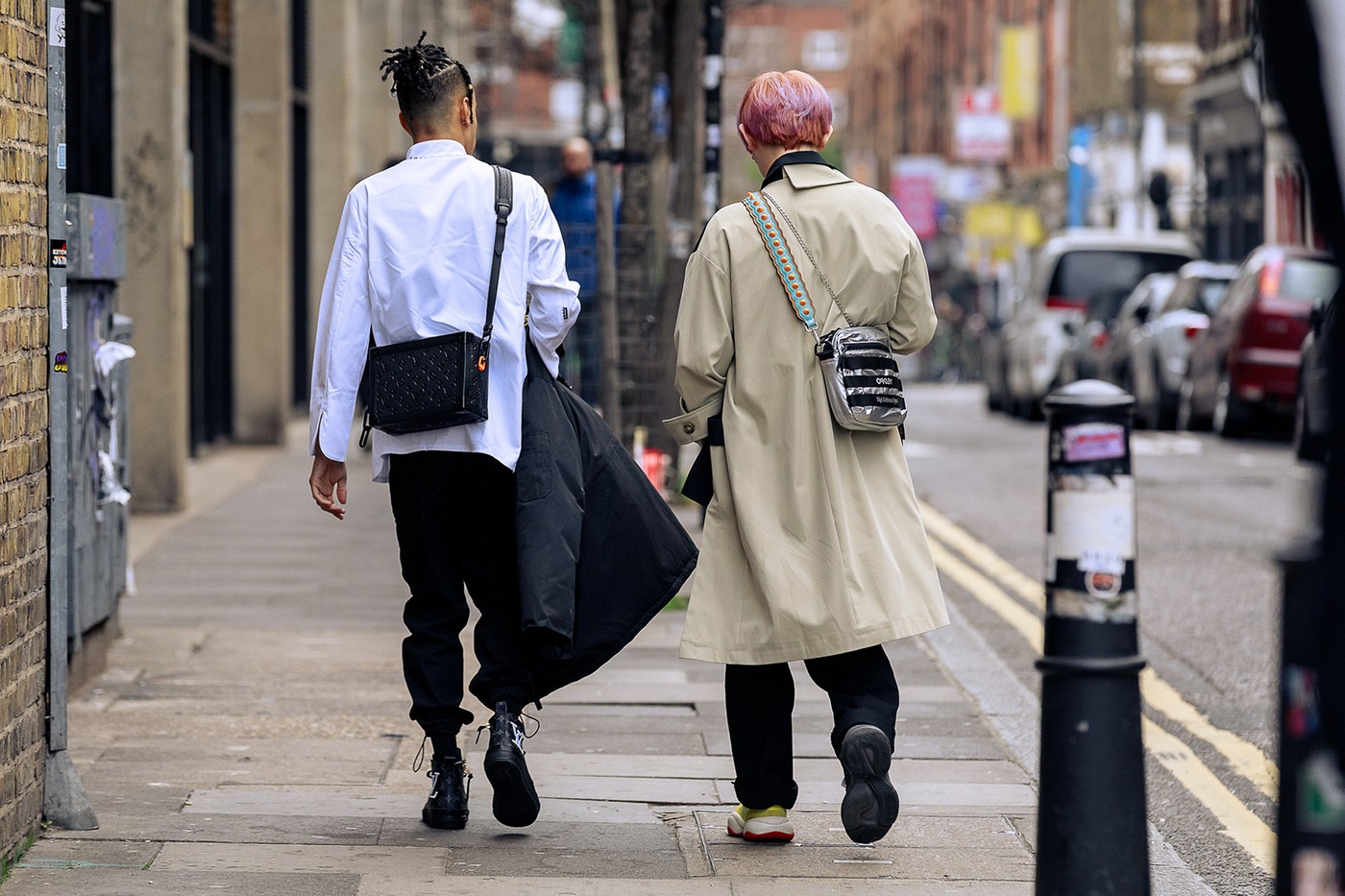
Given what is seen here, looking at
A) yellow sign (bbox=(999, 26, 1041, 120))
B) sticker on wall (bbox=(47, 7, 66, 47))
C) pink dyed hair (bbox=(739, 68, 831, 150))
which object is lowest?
pink dyed hair (bbox=(739, 68, 831, 150))

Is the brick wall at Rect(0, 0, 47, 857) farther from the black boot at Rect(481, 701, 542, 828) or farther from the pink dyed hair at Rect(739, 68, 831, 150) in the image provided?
the pink dyed hair at Rect(739, 68, 831, 150)

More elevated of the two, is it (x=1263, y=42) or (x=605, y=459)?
(x=1263, y=42)

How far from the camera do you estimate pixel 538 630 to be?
4613 millimetres

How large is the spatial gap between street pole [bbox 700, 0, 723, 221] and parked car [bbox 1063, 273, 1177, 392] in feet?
36.7

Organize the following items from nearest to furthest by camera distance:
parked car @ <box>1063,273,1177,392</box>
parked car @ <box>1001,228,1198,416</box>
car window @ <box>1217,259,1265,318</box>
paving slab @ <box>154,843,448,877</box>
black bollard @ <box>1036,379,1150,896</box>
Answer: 1. black bollard @ <box>1036,379,1150,896</box>
2. paving slab @ <box>154,843,448,877</box>
3. car window @ <box>1217,259,1265,318</box>
4. parked car @ <box>1063,273,1177,392</box>
5. parked car @ <box>1001,228,1198,416</box>

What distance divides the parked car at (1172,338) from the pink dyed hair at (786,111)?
15251 millimetres

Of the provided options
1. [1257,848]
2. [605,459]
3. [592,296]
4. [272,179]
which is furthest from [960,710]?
[272,179]

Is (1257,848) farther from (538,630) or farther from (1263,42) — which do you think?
(1263,42)

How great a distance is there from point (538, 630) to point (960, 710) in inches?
78.3

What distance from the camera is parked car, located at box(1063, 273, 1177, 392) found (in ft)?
69.3

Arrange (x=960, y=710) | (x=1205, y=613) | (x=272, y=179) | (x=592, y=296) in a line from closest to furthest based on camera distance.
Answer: (x=960, y=710)
(x=1205, y=613)
(x=592, y=296)
(x=272, y=179)

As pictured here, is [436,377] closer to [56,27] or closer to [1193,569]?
[56,27]

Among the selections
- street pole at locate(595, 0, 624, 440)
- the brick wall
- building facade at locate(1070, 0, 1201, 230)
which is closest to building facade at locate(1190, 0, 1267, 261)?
building facade at locate(1070, 0, 1201, 230)

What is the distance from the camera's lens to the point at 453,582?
477cm
